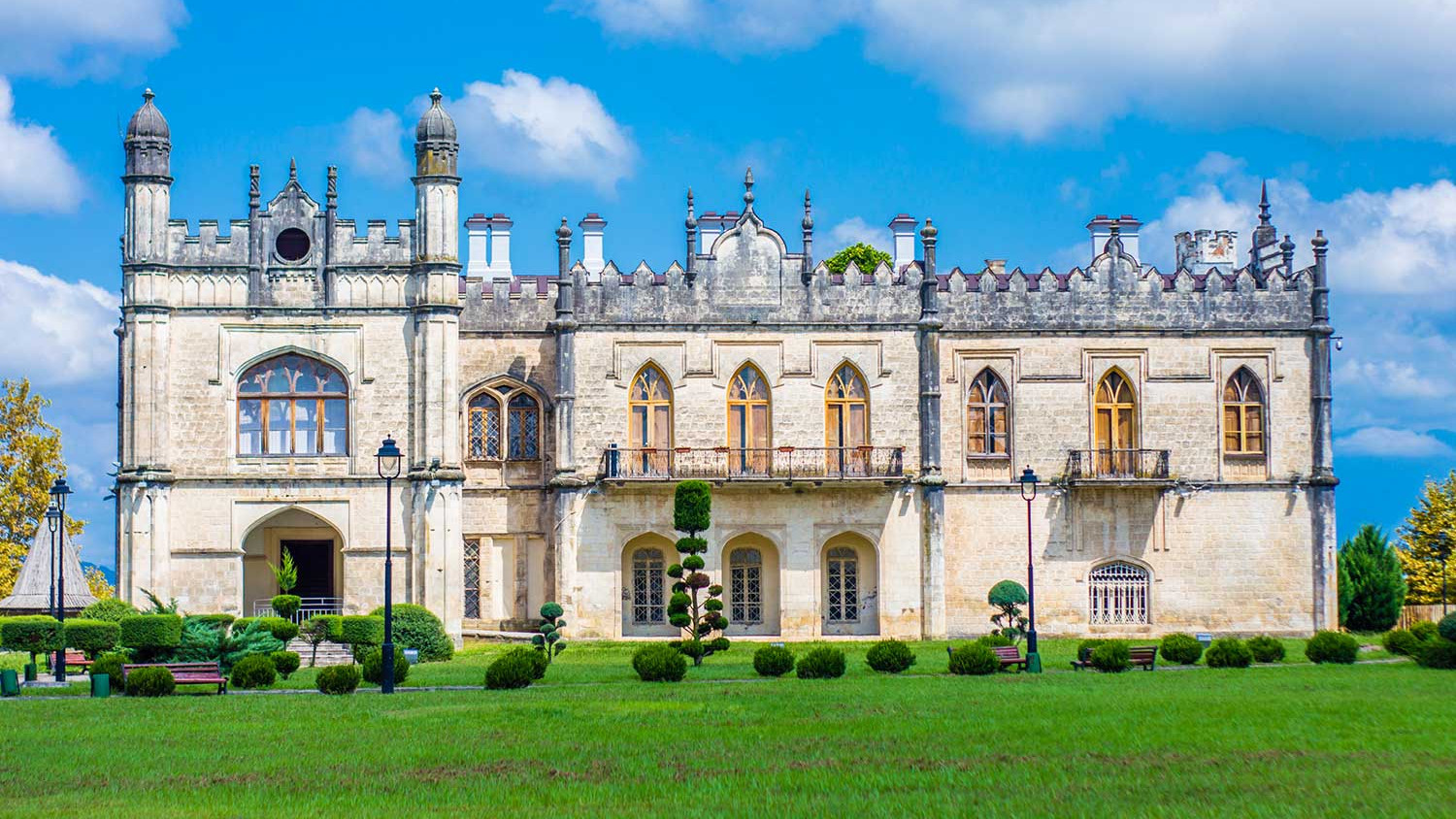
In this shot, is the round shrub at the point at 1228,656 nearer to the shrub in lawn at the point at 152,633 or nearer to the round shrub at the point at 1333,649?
the round shrub at the point at 1333,649

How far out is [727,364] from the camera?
43.2 meters

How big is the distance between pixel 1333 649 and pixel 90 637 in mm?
22972

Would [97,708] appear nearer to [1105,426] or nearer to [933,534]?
[933,534]

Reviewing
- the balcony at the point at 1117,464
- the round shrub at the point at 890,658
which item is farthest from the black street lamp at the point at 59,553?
the balcony at the point at 1117,464

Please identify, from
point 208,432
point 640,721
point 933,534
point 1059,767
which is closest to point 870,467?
point 933,534

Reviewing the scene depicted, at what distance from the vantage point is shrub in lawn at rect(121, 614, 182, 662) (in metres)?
30.7

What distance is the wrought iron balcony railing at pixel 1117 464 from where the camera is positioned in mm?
43438

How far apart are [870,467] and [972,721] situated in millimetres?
21529

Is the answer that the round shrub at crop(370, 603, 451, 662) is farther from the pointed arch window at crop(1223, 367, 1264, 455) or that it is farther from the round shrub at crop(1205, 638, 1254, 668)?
the pointed arch window at crop(1223, 367, 1264, 455)

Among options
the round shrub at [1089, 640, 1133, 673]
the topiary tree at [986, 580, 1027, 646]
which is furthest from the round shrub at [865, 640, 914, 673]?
the topiary tree at [986, 580, 1027, 646]

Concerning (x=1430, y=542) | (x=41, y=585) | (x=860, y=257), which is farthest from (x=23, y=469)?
(x=1430, y=542)

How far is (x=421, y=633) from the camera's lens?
36.6m

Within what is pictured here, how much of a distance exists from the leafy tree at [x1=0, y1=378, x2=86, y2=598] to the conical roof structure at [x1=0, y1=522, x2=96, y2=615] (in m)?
8.80

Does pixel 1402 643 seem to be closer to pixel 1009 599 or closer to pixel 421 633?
pixel 1009 599
